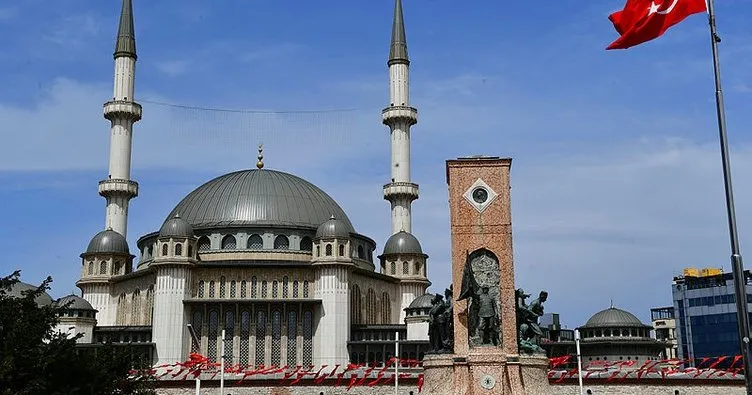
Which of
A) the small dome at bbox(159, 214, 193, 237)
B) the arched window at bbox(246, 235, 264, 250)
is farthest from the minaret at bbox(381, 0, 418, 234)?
the small dome at bbox(159, 214, 193, 237)

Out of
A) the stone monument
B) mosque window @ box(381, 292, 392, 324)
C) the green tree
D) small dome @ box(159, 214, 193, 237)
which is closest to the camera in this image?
the stone monument

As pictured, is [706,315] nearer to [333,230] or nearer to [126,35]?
[333,230]

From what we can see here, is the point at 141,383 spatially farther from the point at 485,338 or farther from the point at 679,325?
the point at 679,325

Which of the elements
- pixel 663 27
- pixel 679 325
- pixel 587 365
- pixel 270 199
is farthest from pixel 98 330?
pixel 679 325

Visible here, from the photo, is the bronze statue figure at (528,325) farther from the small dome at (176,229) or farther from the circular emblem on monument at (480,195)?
the small dome at (176,229)

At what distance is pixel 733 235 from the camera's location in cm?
1777

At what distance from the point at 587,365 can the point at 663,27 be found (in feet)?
159

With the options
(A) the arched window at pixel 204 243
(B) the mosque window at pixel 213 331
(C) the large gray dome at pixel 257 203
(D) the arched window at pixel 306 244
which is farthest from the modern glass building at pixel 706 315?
(B) the mosque window at pixel 213 331

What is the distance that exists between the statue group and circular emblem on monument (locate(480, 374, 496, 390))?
174 centimetres

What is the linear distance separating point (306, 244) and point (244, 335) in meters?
10.4

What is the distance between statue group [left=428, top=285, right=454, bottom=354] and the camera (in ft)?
93.6

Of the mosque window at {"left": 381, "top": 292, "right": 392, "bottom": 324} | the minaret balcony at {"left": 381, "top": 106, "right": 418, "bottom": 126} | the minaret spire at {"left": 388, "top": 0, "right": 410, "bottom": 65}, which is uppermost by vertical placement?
the minaret spire at {"left": 388, "top": 0, "right": 410, "bottom": 65}

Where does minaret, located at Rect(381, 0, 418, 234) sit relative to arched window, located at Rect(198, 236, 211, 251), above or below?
above

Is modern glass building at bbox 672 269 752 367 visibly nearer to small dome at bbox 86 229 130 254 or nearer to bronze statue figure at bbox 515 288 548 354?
small dome at bbox 86 229 130 254
